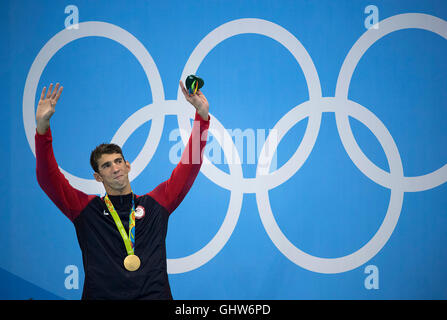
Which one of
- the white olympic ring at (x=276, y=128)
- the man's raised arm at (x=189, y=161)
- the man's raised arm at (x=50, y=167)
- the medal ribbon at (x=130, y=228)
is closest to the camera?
the man's raised arm at (x=50, y=167)

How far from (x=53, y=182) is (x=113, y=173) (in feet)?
1.28

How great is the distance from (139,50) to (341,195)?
98.9 inches

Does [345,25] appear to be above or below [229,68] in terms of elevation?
above

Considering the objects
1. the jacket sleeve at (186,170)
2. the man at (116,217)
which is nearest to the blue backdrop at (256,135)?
the jacket sleeve at (186,170)

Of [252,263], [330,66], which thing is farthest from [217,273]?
[330,66]

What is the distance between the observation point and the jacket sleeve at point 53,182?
2.27m

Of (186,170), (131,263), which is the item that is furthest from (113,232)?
(186,170)

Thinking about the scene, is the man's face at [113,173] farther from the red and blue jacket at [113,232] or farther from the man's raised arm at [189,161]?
the man's raised arm at [189,161]

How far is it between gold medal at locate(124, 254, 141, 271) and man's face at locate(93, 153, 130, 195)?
0.47 m

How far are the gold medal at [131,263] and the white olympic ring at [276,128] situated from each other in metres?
1.17

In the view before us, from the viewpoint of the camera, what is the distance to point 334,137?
352cm

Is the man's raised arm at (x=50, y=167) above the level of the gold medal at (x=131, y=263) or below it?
above

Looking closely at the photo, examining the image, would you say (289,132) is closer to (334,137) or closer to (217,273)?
(334,137)

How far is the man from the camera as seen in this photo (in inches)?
91.1
